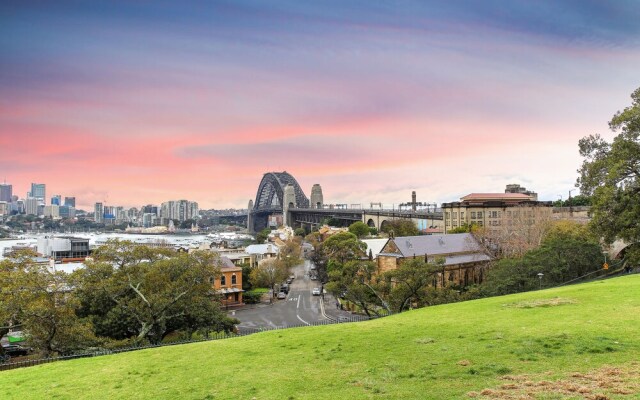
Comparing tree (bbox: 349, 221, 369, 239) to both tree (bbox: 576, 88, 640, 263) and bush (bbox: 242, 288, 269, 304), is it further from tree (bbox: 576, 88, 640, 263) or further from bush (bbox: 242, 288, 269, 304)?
tree (bbox: 576, 88, 640, 263)

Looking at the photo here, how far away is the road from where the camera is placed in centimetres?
4686

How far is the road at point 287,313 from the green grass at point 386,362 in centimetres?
2647

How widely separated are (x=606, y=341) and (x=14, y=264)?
34.1 metres

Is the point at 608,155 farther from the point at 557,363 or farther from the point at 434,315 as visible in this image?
the point at 557,363

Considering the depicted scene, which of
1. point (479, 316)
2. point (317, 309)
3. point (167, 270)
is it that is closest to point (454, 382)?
point (479, 316)

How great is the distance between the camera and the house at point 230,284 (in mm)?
60266

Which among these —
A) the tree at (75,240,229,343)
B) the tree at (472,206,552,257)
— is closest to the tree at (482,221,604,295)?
the tree at (472,206,552,257)

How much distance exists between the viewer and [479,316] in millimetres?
21219

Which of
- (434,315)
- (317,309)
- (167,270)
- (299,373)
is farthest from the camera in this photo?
(317,309)

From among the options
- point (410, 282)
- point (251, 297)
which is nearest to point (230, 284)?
point (251, 297)

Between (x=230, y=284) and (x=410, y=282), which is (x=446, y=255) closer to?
(x=410, y=282)

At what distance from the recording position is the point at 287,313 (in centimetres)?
5328

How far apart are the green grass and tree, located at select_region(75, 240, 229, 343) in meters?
10.7

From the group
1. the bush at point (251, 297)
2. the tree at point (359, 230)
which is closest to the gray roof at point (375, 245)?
the bush at point (251, 297)
